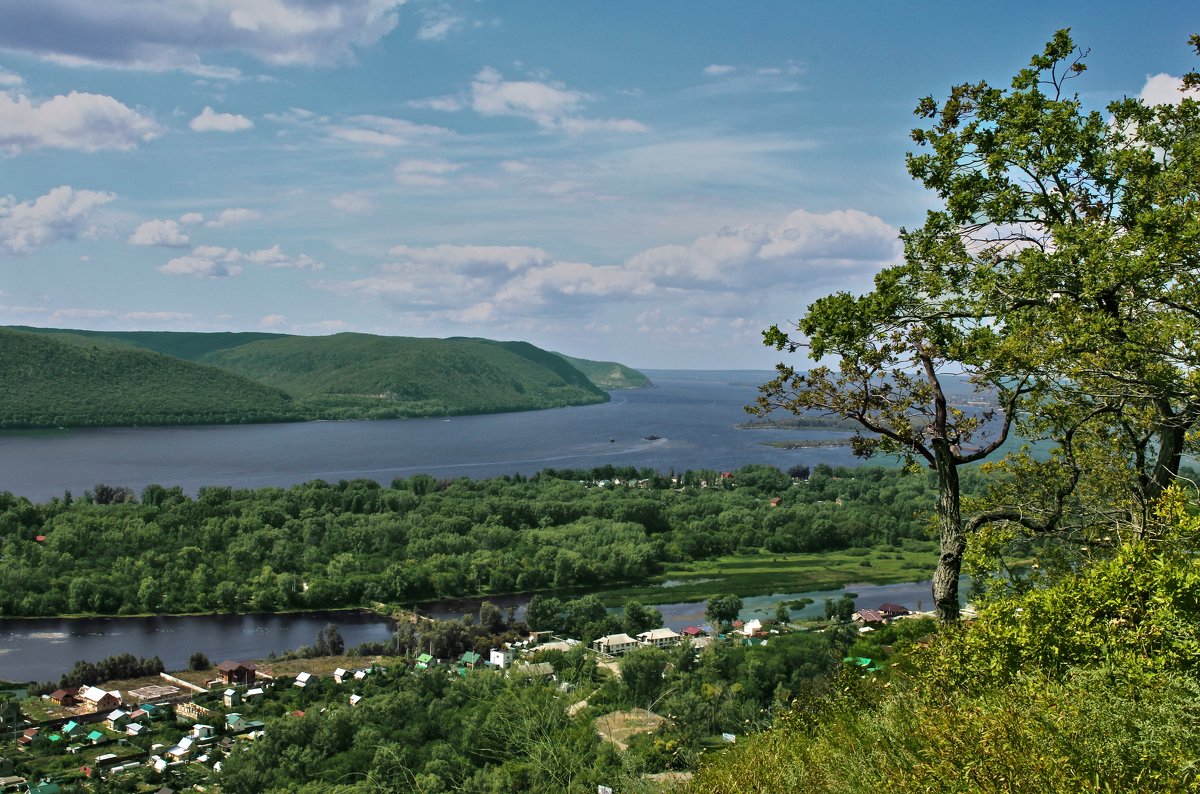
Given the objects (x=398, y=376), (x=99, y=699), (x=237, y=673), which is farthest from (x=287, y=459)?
(x=398, y=376)

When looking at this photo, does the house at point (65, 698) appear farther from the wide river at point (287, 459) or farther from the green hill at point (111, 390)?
the green hill at point (111, 390)

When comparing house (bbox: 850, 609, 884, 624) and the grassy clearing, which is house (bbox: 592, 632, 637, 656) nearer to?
the grassy clearing

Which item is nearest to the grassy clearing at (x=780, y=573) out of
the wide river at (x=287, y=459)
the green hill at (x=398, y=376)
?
the wide river at (x=287, y=459)

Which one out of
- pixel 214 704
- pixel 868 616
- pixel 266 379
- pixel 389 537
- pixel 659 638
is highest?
pixel 266 379

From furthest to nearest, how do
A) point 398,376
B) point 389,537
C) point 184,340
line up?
point 184,340, point 398,376, point 389,537

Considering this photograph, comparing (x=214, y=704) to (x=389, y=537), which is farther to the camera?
(x=389, y=537)

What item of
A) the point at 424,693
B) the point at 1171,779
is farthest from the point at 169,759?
the point at 1171,779

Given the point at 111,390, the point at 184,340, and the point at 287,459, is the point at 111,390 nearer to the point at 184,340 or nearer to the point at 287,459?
the point at 287,459
